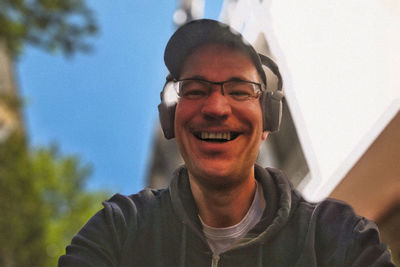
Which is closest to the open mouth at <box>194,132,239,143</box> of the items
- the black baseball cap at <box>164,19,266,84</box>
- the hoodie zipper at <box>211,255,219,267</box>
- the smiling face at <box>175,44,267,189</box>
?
the smiling face at <box>175,44,267,189</box>

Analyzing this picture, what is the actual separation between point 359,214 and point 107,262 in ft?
2.65

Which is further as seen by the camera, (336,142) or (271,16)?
(336,142)

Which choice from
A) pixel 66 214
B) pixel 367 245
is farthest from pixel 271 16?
pixel 66 214

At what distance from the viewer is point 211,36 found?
1420 millimetres

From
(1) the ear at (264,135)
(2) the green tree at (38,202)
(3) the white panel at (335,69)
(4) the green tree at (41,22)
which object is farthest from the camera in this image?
(2) the green tree at (38,202)

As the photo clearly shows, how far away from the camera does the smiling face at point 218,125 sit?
4.48 feet

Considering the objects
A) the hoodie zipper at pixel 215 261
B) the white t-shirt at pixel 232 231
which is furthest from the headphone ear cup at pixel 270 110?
the hoodie zipper at pixel 215 261

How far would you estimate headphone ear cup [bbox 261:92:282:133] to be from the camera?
144 cm

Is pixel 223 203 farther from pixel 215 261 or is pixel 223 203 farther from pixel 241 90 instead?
pixel 241 90

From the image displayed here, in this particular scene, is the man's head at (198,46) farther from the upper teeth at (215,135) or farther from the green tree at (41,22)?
the green tree at (41,22)

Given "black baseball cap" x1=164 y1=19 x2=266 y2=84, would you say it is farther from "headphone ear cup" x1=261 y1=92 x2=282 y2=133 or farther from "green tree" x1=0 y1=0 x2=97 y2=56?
"green tree" x1=0 y1=0 x2=97 y2=56

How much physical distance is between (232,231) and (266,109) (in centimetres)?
41

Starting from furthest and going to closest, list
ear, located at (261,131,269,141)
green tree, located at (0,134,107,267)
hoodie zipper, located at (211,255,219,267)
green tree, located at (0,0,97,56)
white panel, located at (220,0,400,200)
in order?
1. green tree, located at (0,134,107,267)
2. green tree, located at (0,0,97,56)
3. white panel, located at (220,0,400,200)
4. ear, located at (261,131,269,141)
5. hoodie zipper, located at (211,255,219,267)

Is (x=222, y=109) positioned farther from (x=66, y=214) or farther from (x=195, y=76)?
(x=66, y=214)
